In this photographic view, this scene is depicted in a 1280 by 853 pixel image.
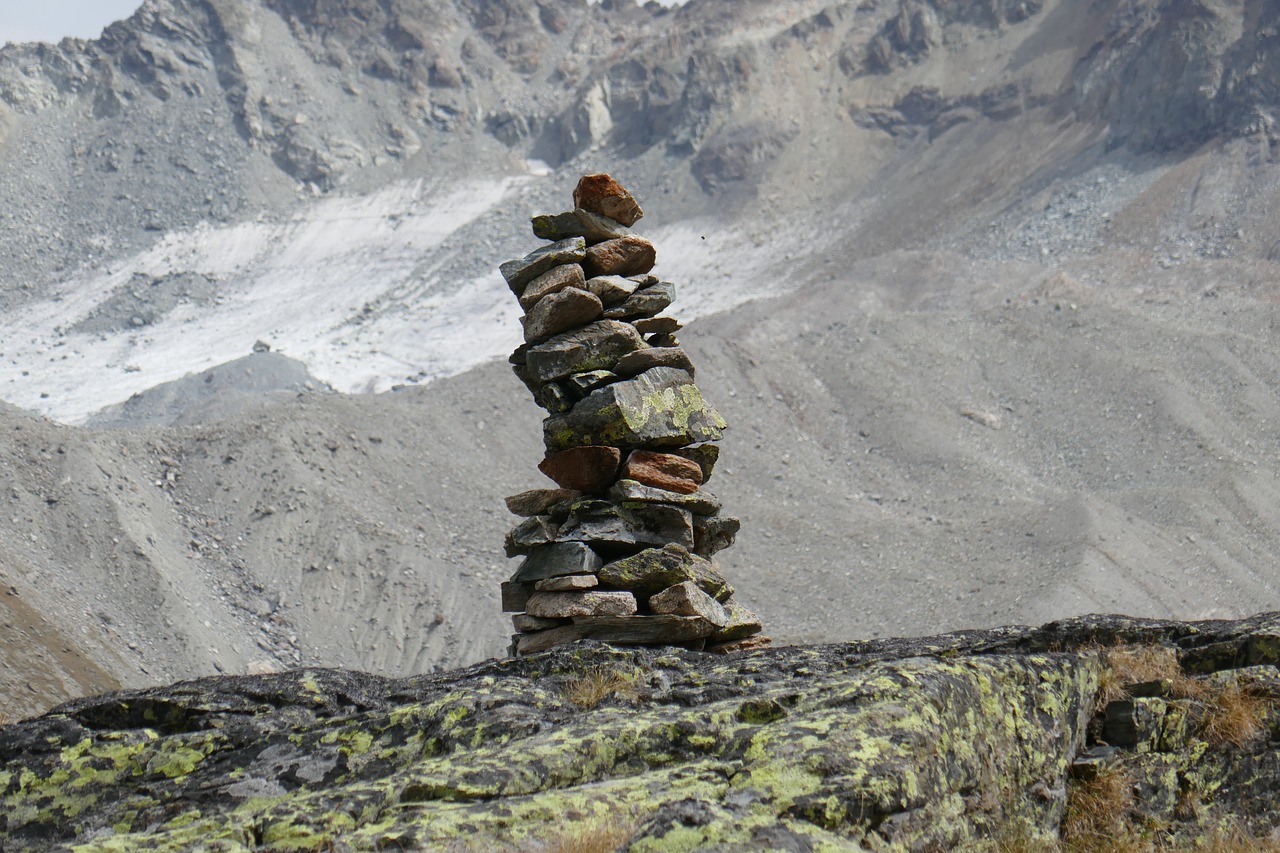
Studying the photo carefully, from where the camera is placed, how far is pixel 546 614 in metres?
11.0

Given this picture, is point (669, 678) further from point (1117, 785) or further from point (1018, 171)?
point (1018, 171)

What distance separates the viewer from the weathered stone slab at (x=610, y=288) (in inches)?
489

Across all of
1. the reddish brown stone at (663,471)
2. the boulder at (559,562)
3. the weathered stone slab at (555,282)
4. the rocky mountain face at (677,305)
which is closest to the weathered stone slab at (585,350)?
the weathered stone slab at (555,282)

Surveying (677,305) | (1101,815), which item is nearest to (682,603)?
(1101,815)

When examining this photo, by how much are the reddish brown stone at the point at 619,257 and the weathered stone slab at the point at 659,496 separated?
2499 mm

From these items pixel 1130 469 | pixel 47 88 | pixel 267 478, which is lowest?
pixel 1130 469

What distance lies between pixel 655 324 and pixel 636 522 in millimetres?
2249

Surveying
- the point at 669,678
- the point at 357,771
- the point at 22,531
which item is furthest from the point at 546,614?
the point at 22,531

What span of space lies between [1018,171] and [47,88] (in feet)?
323

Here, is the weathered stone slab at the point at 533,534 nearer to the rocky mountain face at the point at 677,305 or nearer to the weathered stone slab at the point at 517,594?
the weathered stone slab at the point at 517,594

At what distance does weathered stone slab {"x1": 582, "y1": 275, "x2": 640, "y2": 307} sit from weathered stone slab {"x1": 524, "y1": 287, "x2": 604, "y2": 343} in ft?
0.52

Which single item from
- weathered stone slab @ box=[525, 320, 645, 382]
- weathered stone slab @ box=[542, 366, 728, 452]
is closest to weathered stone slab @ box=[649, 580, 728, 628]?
weathered stone slab @ box=[542, 366, 728, 452]

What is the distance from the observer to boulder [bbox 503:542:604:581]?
11.0m

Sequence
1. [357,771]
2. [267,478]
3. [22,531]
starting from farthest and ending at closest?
[267,478] < [22,531] < [357,771]
